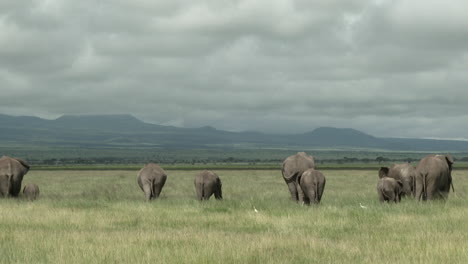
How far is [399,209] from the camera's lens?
1856 centimetres

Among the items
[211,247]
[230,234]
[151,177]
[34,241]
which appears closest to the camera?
[211,247]

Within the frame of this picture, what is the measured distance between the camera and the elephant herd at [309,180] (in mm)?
21391

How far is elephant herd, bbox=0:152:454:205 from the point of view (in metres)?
21.4

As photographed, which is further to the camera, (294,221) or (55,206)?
(55,206)

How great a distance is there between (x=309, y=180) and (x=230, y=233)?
24.0 feet

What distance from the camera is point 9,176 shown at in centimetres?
2453

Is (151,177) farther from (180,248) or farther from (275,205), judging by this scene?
(180,248)

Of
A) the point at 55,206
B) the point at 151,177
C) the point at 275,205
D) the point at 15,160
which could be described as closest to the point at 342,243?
the point at 275,205

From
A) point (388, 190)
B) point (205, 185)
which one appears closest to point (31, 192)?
point (205, 185)

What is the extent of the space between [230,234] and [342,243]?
3.01m

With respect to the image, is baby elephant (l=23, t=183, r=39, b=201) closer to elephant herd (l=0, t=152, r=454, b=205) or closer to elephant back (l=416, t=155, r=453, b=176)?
elephant herd (l=0, t=152, r=454, b=205)

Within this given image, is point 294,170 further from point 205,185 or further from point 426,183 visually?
point 426,183

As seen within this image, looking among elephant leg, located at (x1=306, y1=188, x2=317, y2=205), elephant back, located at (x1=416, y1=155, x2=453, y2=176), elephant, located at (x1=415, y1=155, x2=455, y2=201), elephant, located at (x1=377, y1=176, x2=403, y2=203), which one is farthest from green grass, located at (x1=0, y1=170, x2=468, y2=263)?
elephant, located at (x1=377, y1=176, x2=403, y2=203)

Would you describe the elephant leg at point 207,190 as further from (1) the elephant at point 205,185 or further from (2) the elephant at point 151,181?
(2) the elephant at point 151,181
